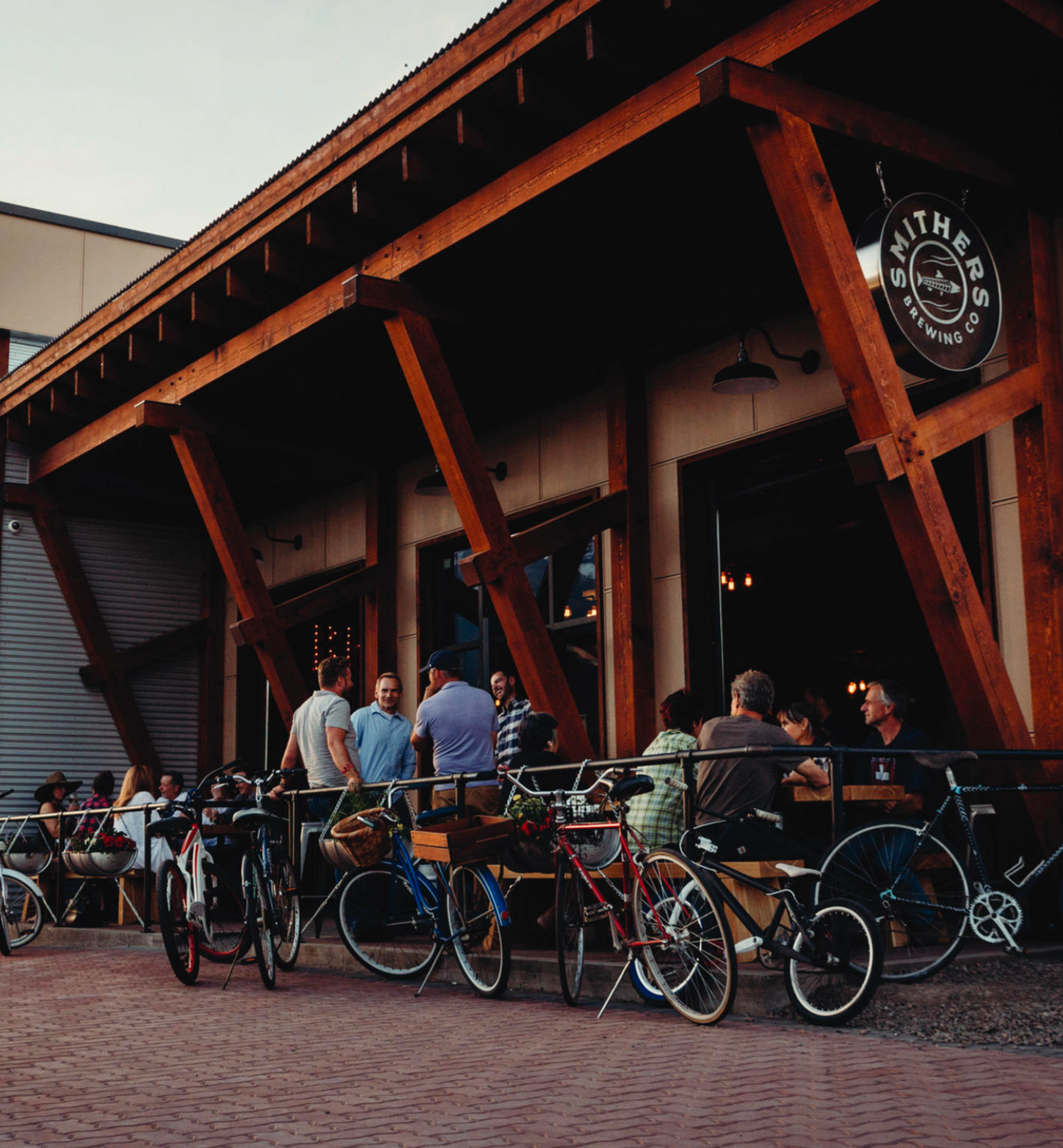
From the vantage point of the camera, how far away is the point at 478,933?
7.23 meters

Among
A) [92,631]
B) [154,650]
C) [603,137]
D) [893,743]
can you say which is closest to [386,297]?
[603,137]

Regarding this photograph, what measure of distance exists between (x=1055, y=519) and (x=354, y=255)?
556 centimetres

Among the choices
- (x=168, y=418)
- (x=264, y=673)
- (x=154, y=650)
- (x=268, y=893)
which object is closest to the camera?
(x=268, y=893)

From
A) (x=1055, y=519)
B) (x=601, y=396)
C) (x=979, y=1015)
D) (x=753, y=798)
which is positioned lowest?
(x=979, y=1015)

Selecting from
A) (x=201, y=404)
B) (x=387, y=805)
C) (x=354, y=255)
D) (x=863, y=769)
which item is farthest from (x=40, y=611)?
(x=863, y=769)

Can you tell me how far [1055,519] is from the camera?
324 inches

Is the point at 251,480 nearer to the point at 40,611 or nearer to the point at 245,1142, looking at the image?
the point at 40,611

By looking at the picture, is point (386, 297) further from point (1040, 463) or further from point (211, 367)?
point (1040, 463)

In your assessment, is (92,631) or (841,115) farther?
(92,631)

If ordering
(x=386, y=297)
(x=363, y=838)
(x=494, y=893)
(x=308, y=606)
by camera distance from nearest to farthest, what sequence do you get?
(x=494, y=893) → (x=363, y=838) → (x=386, y=297) → (x=308, y=606)

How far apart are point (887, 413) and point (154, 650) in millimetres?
12068

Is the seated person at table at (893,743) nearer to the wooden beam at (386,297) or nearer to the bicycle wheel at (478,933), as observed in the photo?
the bicycle wheel at (478,933)

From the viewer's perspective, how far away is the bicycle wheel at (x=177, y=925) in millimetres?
7859

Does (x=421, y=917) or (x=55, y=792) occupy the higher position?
(x=55, y=792)
